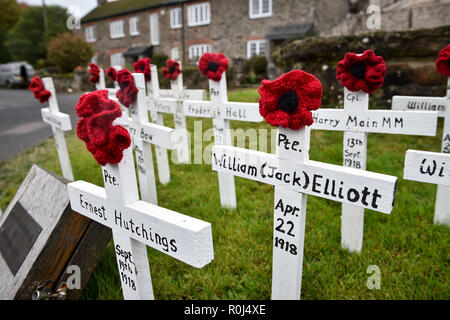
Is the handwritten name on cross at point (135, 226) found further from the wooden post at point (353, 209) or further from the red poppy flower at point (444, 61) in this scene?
the red poppy flower at point (444, 61)

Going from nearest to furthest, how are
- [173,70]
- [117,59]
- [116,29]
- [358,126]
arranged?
[358,126]
[173,70]
[116,29]
[117,59]

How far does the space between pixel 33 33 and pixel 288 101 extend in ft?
135

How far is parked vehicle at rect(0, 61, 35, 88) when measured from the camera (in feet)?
73.4

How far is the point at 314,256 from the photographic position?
2.40 meters

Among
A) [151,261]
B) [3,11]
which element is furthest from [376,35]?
[3,11]

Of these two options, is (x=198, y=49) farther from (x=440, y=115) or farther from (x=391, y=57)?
(x=440, y=115)

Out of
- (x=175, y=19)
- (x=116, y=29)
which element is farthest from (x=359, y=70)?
(x=116, y=29)

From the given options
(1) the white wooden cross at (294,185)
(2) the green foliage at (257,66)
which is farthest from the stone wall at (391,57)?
(2) the green foliage at (257,66)

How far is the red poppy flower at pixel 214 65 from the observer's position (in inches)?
119

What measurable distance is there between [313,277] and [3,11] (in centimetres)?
4915

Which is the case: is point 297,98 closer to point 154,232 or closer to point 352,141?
point 154,232

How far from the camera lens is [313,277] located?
2.18 m

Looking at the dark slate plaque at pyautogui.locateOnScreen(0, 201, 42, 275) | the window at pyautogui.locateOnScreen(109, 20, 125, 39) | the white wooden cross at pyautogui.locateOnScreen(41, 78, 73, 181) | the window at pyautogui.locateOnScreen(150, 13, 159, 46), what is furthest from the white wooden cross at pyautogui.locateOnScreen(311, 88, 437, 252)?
the window at pyautogui.locateOnScreen(109, 20, 125, 39)

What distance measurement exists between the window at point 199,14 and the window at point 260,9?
3.03 m
